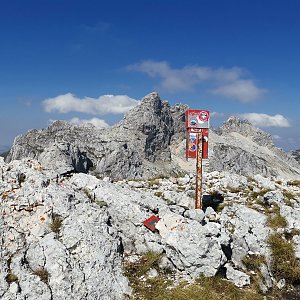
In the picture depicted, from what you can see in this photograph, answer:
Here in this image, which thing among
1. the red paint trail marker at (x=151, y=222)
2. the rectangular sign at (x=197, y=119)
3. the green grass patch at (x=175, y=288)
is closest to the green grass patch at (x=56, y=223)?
the green grass patch at (x=175, y=288)

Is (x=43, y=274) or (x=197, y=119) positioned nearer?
(x=43, y=274)

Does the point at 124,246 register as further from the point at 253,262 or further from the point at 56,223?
the point at 253,262

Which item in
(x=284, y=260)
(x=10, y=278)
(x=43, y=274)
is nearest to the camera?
(x=10, y=278)

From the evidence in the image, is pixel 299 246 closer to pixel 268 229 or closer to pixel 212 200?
pixel 268 229

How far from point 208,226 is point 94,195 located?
21.8ft

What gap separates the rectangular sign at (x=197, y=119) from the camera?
21.5 meters

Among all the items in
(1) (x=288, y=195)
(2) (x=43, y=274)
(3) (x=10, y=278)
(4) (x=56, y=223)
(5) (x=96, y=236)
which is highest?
(1) (x=288, y=195)

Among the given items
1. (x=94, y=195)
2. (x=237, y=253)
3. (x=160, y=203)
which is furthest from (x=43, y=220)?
(x=237, y=253)

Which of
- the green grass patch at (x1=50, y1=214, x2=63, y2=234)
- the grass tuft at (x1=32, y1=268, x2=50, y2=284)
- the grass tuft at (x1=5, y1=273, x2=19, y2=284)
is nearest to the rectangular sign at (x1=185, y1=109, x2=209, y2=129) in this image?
the green grass patch at (x1=50, y1=214, x2=63, y2=234)

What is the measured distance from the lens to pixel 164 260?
51.6 feet

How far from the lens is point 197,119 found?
21578 mm

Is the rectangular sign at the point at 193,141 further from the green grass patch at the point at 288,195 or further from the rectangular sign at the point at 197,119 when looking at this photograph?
the green grass patch at the point at 288,195

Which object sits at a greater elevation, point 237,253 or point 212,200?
point 212,200

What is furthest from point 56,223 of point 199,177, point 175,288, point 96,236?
point 199,177
